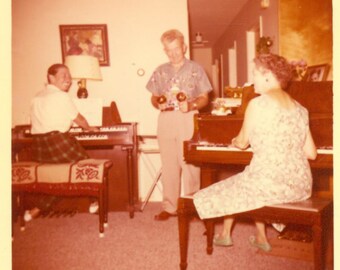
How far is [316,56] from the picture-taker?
13.8ft

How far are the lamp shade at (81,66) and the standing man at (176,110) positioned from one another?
0.87 m

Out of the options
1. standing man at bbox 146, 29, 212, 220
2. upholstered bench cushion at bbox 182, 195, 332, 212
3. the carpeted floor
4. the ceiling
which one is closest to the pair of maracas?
standing man at bbox 146, 29, 212, 220

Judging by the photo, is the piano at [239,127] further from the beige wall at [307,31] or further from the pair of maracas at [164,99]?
the beige wall at [307,31]

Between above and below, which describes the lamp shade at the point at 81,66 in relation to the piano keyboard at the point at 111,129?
above

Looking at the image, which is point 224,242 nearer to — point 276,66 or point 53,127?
point 276,66

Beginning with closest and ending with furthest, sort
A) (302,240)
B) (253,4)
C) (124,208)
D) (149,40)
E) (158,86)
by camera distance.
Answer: (302,240)
(158,86)
(124,208)
(149,40)
(253,4)

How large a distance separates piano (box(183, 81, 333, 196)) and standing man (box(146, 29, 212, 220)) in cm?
88

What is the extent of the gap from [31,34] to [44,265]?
3085 millimetres

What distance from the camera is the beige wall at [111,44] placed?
4.59 meters

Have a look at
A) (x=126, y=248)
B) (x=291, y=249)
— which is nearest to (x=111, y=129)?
(x=126, y=248)

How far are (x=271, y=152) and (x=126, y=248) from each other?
156 centimetres

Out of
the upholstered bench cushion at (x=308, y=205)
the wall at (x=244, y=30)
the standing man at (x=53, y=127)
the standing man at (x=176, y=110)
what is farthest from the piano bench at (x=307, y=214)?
the wall at (x=244, y=30)
